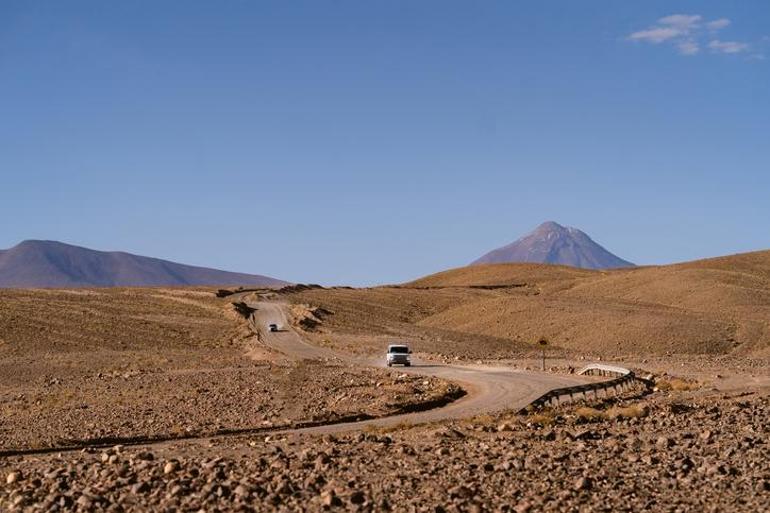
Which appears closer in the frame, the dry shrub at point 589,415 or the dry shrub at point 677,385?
the dry shrub at point 589,415

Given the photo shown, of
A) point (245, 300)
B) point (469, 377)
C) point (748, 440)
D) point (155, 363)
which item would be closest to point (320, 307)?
point (245, 300)

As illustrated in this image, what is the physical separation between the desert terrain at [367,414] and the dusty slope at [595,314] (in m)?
0.48

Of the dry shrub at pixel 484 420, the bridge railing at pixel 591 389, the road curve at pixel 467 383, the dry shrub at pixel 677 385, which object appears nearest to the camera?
the dry shrub at pixel 484 420

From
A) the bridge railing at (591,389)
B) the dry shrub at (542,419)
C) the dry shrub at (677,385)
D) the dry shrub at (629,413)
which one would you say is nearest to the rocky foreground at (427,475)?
the dry shrub at (542,419)

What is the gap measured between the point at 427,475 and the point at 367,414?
15868 mm

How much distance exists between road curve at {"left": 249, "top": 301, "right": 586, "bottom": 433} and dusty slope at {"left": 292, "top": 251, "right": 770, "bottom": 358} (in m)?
9.94

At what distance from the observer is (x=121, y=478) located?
17.5 m

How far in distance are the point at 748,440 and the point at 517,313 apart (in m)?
73.9

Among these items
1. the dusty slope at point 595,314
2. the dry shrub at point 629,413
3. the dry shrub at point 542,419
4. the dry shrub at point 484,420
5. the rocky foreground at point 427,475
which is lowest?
the rocky foreground at point 427,475

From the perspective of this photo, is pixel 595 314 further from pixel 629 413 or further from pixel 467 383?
pixel 629 413

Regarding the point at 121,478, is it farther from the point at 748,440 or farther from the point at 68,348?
the point at 68,348

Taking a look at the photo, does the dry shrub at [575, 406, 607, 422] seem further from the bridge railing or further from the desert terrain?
the bridge railing

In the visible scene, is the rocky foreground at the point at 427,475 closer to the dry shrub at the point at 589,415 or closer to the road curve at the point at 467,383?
the dry shrub at the point at 589,415

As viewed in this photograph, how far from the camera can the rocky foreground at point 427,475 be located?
15977 mm
